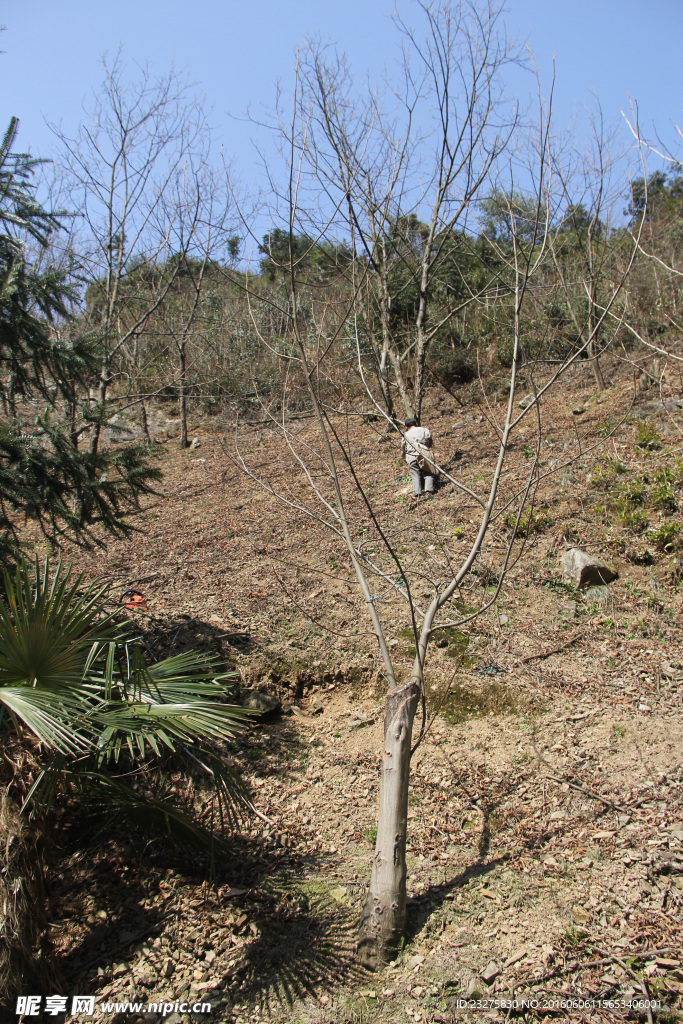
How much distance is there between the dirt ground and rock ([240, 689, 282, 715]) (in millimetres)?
169

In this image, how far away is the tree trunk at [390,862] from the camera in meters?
3.29

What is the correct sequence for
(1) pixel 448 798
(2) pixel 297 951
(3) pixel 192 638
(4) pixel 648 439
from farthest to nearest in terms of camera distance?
(4) pixel 648 439 → (3) pixel 192 638 → (1) pixel 448 798 → (2) pixel 297 951

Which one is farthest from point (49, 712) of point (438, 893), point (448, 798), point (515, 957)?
point (448, 798)

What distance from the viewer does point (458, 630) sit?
628 centimetres

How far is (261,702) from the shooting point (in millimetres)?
5746

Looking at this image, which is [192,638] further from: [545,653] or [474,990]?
[474,990]

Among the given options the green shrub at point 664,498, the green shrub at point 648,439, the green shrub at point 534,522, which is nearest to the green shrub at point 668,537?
the green shrub at point 664,498

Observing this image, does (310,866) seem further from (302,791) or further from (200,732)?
(200,732)

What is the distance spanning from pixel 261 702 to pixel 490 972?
3.03m

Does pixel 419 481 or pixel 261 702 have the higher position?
pixel 419 481

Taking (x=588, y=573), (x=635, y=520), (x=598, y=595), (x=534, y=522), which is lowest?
(x=598, y=595)

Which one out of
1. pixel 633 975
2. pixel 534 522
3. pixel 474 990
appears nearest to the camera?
pixel 633 975

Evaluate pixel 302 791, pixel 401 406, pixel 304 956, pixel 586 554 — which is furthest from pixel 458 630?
pixel 401 406

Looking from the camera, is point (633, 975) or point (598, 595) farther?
point (598, 595)
